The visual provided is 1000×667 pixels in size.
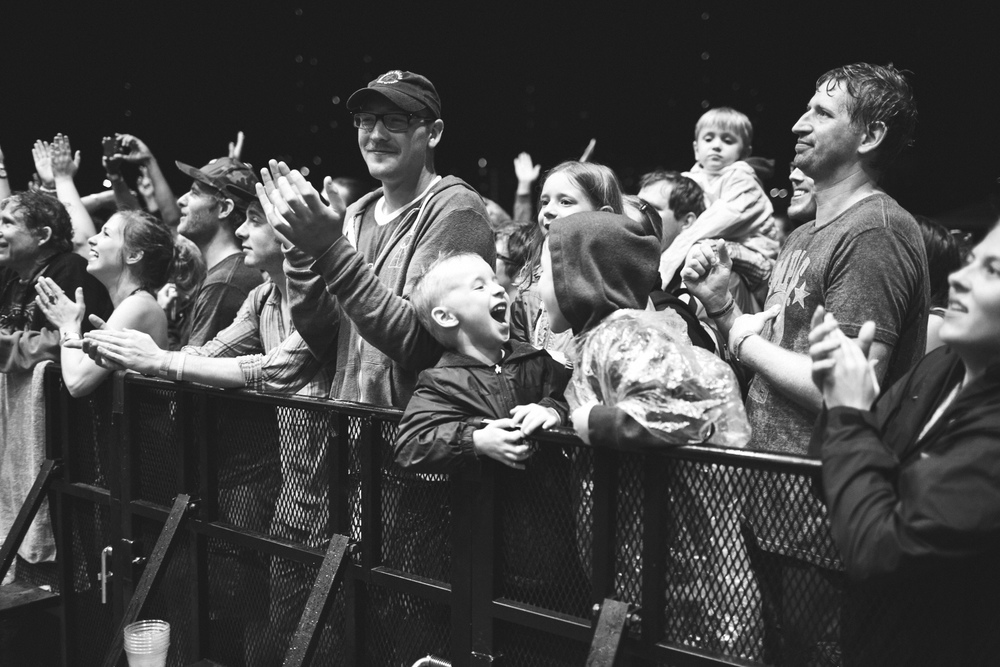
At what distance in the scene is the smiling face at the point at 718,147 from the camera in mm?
3842

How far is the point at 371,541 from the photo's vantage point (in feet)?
6.90

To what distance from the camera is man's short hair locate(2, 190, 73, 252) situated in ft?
12.0

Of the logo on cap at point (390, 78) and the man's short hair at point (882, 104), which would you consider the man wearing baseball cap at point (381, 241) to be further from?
the man's short hair at point (882, 104)

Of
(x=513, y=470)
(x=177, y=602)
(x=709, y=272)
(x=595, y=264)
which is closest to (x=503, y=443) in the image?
(x=513, y=470)

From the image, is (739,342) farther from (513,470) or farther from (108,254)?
(108,254)

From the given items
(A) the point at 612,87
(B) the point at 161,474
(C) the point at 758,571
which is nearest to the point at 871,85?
(C) the point at 758,571

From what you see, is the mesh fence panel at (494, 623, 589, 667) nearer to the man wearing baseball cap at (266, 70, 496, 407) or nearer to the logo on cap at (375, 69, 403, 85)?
the man wearing baseball cap at (266, 70, 496, 407)

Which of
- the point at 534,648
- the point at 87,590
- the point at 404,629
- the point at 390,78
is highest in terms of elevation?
the point at 390,78

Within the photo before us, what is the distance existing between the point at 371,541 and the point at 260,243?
4.09 feet

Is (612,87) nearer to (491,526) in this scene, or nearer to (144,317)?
(144,317)

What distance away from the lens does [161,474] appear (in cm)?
272

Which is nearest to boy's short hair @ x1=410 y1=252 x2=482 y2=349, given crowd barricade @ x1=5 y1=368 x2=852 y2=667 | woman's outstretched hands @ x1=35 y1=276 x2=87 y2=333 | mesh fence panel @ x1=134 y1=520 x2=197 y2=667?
crowd barricade @ x1=5 y1=368 x2=852 y2=667

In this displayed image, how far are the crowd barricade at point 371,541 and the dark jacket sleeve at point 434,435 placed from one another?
9 centimetres

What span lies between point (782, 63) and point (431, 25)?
2.65 metres
